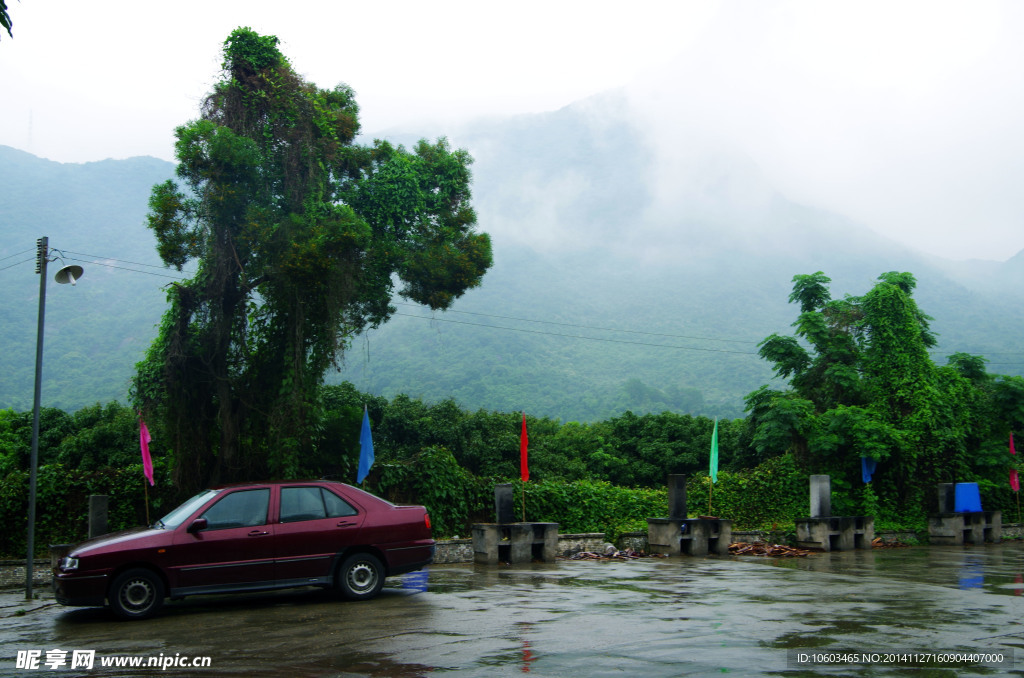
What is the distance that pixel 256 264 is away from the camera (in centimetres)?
1909

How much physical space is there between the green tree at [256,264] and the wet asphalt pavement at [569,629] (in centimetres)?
702

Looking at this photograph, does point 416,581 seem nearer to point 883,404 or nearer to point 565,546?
point 565,546

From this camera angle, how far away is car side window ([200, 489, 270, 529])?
31.8ft

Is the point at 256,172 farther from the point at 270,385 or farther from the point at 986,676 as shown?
the point at 986,676

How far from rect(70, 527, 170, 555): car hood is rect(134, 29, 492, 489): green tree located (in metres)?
8.03

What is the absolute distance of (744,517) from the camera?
2236 centimetres

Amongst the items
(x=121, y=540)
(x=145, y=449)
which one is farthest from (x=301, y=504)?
(x=145, y=449)

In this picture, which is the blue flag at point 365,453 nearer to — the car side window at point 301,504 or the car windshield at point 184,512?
the car side window at point 301,504

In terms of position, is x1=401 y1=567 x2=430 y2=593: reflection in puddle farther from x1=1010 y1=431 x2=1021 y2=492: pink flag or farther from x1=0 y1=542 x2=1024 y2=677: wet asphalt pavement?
x1=1010 y1=431 x2=1021 y2=492: pink flag

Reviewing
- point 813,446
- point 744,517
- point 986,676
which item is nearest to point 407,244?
point 744,517

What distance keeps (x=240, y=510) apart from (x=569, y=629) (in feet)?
14.3

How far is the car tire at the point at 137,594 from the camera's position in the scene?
29.5 ft

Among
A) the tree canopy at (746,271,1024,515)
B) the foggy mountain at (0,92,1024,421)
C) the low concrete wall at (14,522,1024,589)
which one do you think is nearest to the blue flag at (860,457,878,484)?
the tree canopy at (746,271,1024,515)

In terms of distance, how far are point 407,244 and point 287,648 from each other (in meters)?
15.1
